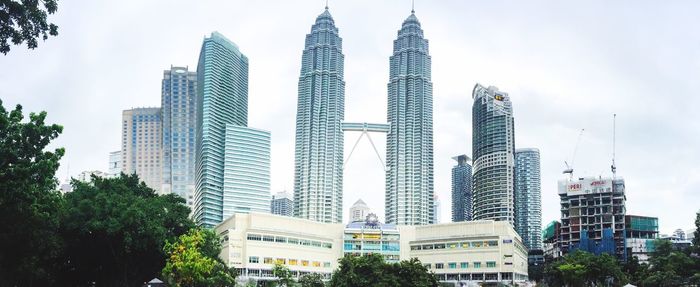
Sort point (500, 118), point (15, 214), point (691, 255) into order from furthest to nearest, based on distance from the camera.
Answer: point (500, 118) < point (691, 255) < point (15, 214)

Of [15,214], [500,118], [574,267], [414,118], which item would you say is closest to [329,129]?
[414,118]

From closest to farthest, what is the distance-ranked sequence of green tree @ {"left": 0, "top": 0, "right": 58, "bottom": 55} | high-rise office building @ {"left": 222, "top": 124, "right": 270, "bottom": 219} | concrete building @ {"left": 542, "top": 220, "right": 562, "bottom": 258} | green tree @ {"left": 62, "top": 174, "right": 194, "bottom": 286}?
green tree @ {"left": 0, "top": 0, "right": 58, "bottom": 55} → green tree @ {"left": 62, "top": 174, "right": 194, "bottom": 286} → concrete building @ {"left": 542, "top": 220, "right": 562, "bottom": 258} → high-rise office building @ {"left": 222, "top": 124, "right": 270, "bottom": 219}

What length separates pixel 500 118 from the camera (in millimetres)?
193000

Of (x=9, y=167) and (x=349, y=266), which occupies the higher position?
(x=9, y=167)

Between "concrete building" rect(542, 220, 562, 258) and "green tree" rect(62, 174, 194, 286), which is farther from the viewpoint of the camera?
"concrete building" rect(542, 220, 562, 258)

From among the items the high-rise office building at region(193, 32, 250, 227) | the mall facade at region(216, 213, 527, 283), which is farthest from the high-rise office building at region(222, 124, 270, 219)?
the mall facade at region(216, 213, 527, 283)

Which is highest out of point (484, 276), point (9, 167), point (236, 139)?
point (236, 139)

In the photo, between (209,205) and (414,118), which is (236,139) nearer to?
(209,205)

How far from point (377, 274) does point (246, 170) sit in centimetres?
11437

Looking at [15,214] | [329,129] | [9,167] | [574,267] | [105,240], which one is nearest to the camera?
[9,167]

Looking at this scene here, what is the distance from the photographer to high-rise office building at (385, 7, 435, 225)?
180625 millimetres

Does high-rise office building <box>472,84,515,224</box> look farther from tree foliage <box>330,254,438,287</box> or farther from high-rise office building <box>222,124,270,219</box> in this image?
tree foliage <box>330,254,438,287</box>

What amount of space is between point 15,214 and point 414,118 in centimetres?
15078

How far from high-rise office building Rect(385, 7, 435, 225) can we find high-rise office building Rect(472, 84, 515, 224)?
16.3 meters
